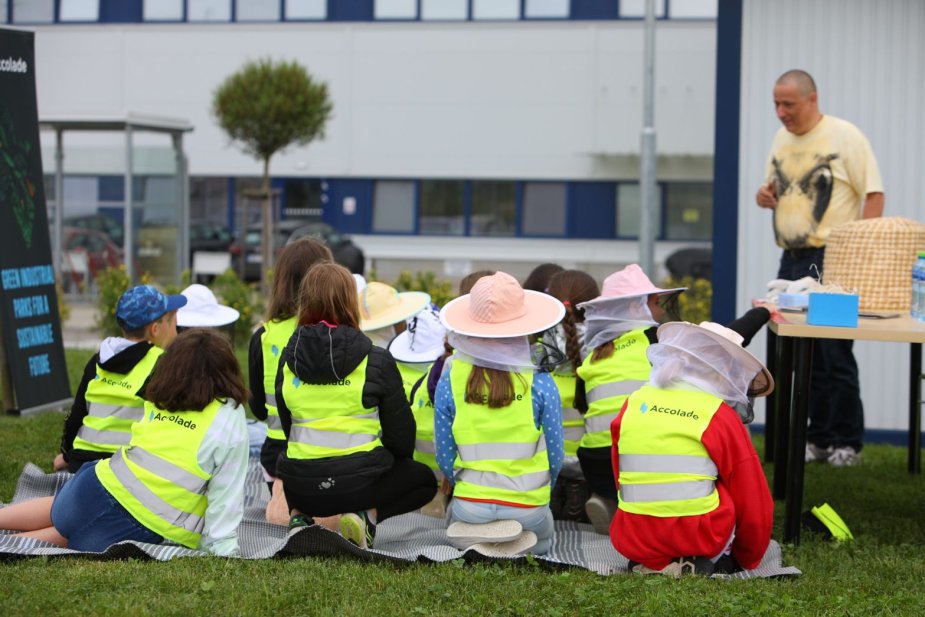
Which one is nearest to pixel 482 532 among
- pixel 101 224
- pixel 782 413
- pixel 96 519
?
pixel 96 519

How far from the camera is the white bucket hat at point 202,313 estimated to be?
7320 mm

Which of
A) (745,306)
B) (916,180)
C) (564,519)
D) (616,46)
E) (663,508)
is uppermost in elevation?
(616,46)

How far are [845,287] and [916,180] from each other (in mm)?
3042

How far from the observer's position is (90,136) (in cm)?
2995

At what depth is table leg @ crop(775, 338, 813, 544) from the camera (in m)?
5.54

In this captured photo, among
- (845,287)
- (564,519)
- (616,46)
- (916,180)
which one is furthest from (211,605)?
(616,46)

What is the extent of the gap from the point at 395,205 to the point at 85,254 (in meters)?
14.2

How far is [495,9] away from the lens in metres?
30.8

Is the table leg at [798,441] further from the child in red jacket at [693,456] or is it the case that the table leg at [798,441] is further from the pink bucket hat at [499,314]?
the pink bucket hat at [499,314]

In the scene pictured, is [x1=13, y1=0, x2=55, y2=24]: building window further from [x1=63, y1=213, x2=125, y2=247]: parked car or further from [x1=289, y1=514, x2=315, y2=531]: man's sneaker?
[x1=289, y1=514, x2=315, y2=531]: man's sneaker

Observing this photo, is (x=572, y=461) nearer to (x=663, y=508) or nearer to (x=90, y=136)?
(x=663, y=508)

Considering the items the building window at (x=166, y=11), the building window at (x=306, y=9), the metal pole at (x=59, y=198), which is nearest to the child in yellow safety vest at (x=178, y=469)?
the metal pole at (x=59, y=198)

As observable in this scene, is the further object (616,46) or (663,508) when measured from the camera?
(616,46)

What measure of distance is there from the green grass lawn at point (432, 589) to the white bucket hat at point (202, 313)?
98.7 inches
